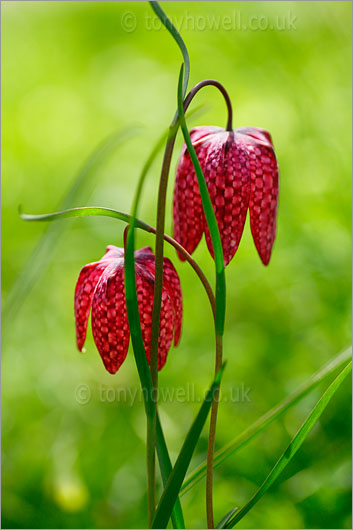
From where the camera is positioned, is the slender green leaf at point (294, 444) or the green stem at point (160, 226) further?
the slender green leaf at point (294, 444)

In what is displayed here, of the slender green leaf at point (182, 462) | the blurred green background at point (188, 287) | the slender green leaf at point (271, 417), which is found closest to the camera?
the slender green leaf at point (182, 462)

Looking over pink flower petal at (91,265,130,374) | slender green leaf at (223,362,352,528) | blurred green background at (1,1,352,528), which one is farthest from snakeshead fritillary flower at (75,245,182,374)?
slender green leaf at (223,362,352,528)

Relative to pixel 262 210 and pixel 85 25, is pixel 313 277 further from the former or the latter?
pixel 85 25

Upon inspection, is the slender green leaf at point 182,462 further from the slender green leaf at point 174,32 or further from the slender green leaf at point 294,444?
the slender green leaf at point 174,32

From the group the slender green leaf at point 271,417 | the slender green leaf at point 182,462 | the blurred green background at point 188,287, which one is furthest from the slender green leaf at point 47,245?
the slender green leaf at point 271,417

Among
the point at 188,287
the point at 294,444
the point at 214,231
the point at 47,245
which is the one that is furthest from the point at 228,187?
the point at 188,287

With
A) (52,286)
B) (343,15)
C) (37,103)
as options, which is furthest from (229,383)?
(37,103)

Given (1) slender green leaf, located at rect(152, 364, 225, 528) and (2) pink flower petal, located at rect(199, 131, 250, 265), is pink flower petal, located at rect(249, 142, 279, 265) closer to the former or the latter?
(2) pink flower petal, located at rect(199, 131, 250, 265)
